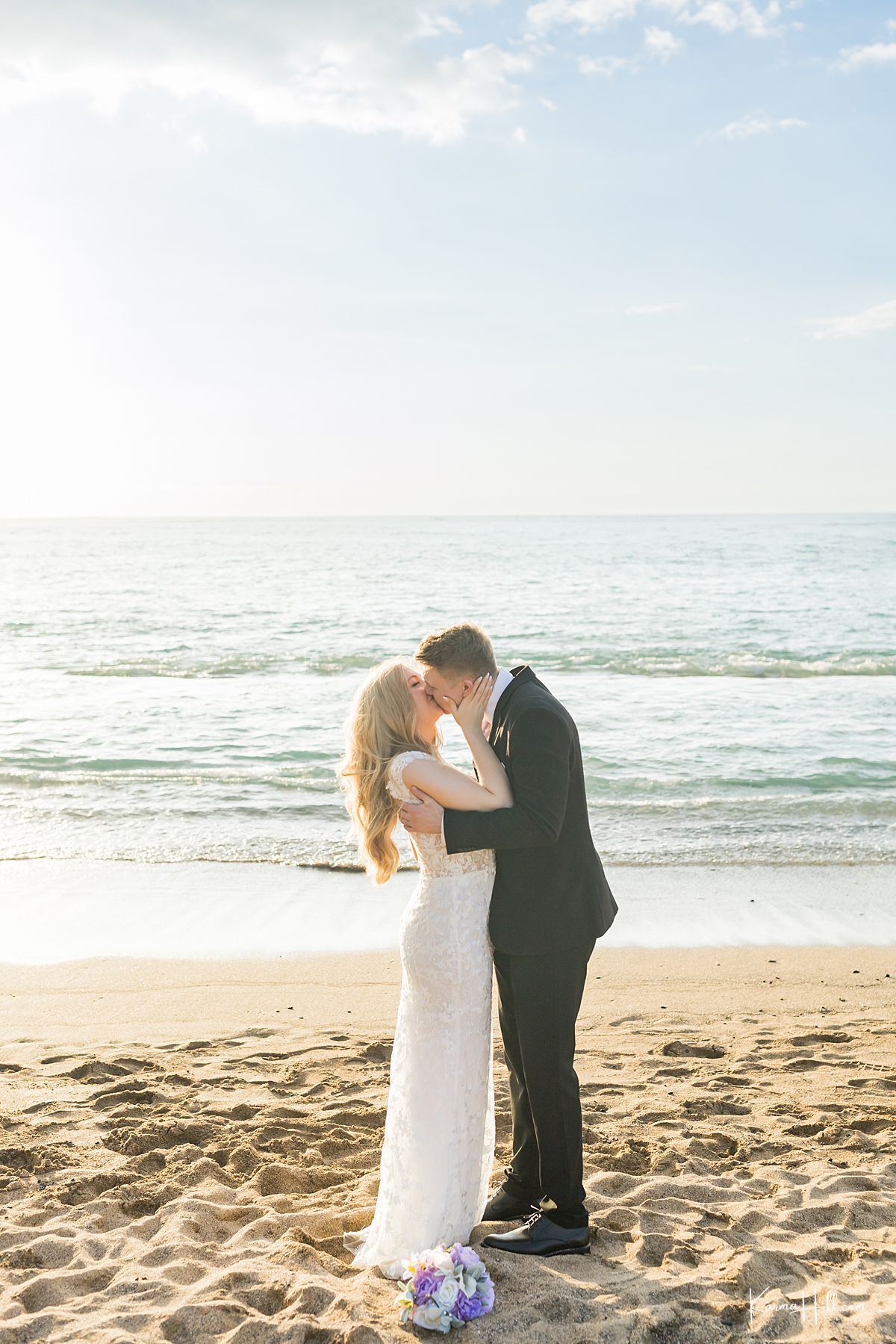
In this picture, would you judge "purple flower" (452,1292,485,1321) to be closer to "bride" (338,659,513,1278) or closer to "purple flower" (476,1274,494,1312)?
"purple flower" (476,1274,494,1312)

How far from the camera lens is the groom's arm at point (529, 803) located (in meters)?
3.45

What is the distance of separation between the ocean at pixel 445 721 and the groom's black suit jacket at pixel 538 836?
6088mm

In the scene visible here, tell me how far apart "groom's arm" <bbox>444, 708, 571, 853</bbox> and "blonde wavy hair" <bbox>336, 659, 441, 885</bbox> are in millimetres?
305

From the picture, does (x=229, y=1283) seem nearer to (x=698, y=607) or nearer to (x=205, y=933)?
(x=205, y=933)

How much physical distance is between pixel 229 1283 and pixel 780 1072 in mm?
3110

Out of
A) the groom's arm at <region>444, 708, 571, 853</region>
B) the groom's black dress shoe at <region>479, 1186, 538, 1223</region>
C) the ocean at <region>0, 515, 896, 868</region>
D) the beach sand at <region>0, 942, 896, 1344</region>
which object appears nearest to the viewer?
the beach sand at <region>0, 942, 896, 1344</region>

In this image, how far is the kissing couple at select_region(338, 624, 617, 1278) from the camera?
11.6 feet

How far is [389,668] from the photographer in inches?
145

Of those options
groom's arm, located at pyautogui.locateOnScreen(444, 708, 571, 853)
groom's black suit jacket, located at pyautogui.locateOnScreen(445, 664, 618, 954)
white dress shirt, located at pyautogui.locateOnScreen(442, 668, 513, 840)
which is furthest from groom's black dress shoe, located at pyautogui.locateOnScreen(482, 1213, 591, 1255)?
white dress shirt, located at pyautogui.locateOnScreen(442, 668, 513, 840)

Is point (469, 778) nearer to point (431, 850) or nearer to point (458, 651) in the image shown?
point (431, 850)

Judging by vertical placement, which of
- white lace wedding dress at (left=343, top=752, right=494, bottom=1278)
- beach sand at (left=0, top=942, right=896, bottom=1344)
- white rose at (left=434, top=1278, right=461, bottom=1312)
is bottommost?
beach sand at (left=0, top=942, right=896, bottom=1344)

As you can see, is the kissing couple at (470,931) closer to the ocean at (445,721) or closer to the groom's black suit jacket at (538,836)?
the groom's black suit jacket at (538,836)

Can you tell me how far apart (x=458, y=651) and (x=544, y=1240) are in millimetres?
2093

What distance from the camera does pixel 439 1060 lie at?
3.71 meters
